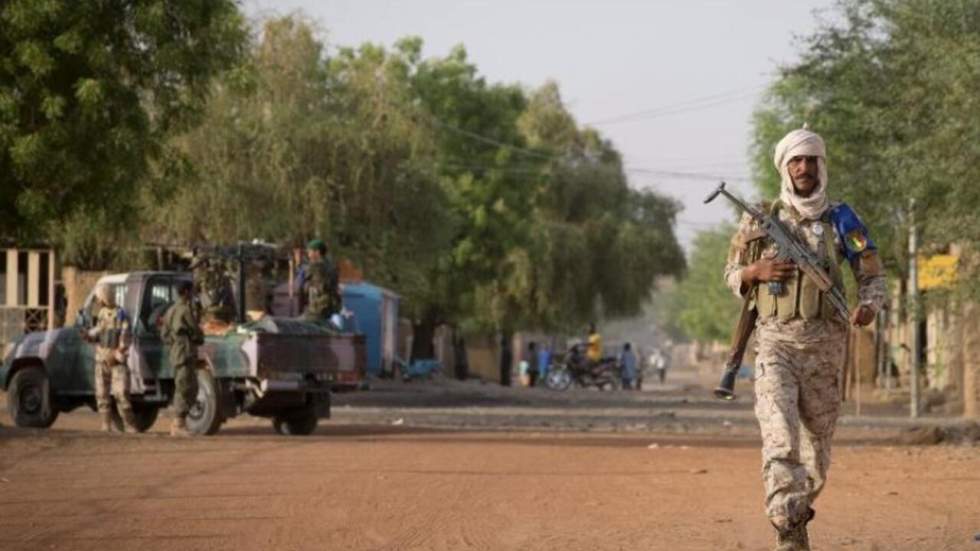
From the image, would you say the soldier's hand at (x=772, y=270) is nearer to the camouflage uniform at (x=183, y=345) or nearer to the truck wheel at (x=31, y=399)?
the camouflage uniform at (x=183, y=345)

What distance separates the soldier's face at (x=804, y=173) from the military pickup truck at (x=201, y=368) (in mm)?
13411

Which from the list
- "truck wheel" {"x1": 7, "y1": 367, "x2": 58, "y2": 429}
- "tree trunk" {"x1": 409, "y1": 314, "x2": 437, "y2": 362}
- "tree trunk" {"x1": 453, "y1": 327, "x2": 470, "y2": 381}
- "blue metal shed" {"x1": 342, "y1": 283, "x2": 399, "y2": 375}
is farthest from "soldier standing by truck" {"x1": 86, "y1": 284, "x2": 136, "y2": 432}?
"tree trunk" {"x1": 453, "y1": 327, "x2": 470, "y2": 381}

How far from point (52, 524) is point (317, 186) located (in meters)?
29.5

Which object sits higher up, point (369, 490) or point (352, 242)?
point (352, 242)

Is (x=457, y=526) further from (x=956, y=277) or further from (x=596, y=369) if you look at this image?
(x=596, y=369)

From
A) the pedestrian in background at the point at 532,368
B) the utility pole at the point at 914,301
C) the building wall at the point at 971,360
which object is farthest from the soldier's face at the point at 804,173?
the pedestrian in background at the point at 532,368

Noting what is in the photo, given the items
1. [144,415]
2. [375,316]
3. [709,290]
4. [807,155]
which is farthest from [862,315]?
[709,290]

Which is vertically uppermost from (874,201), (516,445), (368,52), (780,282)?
(368,52)

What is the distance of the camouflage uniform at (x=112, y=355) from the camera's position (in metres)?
22.5

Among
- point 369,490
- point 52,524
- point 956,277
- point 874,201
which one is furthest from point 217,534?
point 874,201

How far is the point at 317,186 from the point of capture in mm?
40719

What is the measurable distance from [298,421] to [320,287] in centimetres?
175

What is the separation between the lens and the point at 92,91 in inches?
815

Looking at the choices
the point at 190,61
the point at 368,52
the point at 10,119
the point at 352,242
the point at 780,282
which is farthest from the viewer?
the point at 368,52
